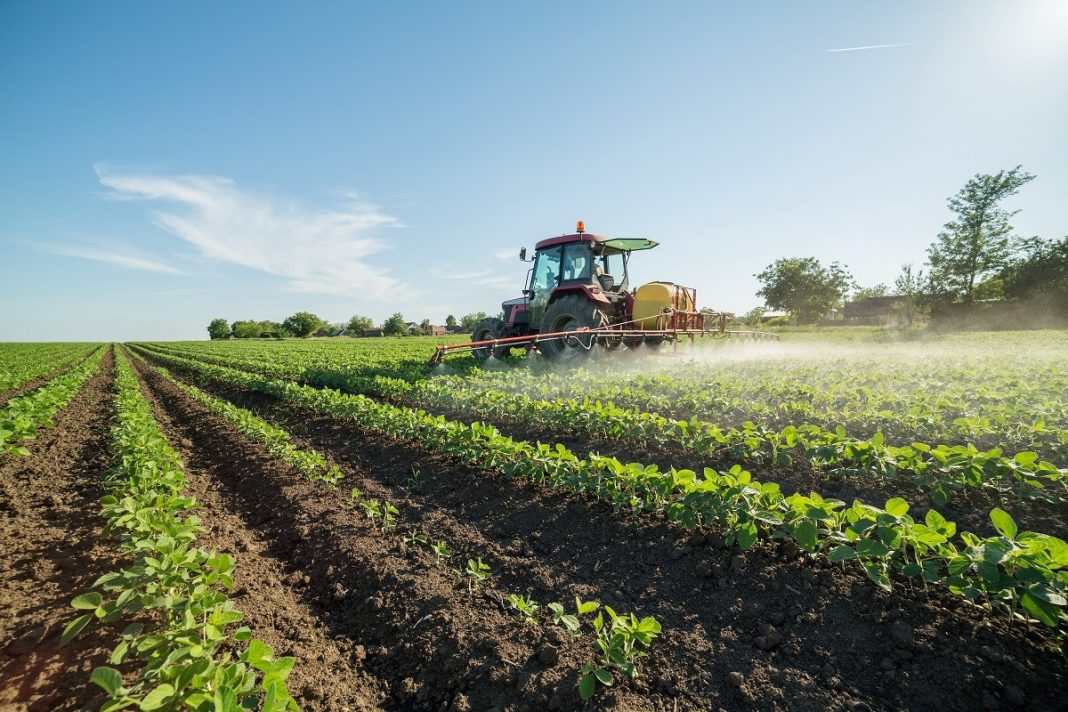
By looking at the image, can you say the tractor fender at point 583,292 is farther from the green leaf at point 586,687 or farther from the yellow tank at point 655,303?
the green leaf at point 586,687

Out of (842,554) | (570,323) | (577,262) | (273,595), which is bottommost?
(273,595)

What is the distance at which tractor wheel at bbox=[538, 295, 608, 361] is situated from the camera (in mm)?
8930

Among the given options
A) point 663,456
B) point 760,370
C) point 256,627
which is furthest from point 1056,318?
point 256,627

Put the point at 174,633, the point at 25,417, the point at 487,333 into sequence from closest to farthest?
the point at 174,633, the point at 25,417, the point at 487,333

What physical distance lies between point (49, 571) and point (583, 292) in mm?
8261

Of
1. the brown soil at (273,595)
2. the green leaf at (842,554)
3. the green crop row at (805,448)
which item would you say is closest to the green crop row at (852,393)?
the green crop row at (805,448)

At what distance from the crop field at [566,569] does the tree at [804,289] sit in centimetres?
5391

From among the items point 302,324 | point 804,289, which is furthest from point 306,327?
point 804,289

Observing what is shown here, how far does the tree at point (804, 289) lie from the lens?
168ft

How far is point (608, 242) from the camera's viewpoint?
32.0 feet

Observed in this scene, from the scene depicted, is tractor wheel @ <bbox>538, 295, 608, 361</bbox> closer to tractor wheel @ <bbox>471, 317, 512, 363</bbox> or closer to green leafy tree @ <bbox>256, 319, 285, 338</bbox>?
tractor wheel @ <bbox>471, 317, 512, 363</bbox>

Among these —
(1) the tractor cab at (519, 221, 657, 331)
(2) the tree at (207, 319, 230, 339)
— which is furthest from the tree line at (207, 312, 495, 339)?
(1) the tractor cab at (519, 221, 657, 331)

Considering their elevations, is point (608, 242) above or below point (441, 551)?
above

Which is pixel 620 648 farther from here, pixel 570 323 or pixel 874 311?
pixel 874 311
